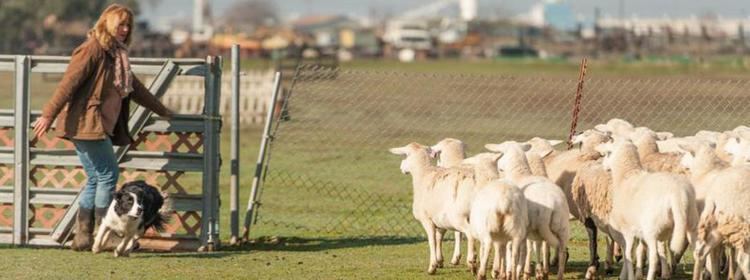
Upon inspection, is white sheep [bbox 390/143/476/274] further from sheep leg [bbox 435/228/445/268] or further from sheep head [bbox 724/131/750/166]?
sheep head [bbox 724/131/750/166]

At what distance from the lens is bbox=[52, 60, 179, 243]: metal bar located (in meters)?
15.6

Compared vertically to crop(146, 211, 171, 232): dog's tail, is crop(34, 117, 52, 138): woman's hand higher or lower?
higher

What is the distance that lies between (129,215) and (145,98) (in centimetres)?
117

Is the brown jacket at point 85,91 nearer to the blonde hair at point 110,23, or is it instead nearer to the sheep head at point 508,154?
the blonde hair at point 110,23

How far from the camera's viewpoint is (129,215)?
14.6 m

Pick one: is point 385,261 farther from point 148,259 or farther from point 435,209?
point 148,259

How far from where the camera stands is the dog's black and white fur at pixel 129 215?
14570mm

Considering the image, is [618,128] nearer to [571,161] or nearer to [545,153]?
[545,153]

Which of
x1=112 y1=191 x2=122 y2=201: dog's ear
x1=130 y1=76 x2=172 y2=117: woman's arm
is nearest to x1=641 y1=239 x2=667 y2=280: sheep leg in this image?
x1=112 y1=191 x2=122 y2=201: dog's ear

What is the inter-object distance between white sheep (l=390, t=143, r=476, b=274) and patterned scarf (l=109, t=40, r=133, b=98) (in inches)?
98.0

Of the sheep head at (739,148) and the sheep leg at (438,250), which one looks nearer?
the sheep head at (739,148)

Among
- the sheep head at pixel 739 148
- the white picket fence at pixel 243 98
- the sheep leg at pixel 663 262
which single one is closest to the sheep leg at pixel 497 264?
the sheep leg at pixel 663 262

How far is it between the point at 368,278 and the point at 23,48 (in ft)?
209

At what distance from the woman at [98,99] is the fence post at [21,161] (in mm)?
963
